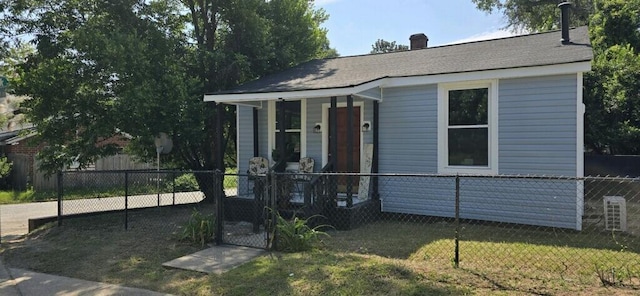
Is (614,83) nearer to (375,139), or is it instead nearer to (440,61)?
(440,61)

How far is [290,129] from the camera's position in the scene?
32.5 feet

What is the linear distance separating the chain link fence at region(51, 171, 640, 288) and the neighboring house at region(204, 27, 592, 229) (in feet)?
0.13

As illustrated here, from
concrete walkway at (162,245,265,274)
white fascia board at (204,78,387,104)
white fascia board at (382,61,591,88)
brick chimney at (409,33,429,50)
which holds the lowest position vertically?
concrete walkway at (162,245,265,274)

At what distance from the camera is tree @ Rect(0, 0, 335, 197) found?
29.3 ft

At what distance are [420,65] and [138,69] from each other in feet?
20.1

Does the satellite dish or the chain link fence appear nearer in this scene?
the chain link fence

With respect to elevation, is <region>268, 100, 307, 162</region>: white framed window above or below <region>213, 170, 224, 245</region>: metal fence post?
above

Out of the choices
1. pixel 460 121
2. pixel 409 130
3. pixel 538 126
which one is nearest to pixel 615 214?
→ pixel 538 126

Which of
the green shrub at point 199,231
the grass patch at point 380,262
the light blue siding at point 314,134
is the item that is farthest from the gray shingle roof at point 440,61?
the green shrub at point 199,231

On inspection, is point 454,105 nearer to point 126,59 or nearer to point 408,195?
point 408,195

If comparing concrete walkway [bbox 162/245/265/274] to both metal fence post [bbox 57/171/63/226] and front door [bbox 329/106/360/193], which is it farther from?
metal fence post [bbox 57/171/63/226]

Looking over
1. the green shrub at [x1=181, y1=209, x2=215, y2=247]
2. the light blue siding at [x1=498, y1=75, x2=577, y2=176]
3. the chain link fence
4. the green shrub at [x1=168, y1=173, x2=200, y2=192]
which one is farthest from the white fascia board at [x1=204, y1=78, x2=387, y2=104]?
the green shrub at [x1=168, y1=173, x2=200, y2=192]

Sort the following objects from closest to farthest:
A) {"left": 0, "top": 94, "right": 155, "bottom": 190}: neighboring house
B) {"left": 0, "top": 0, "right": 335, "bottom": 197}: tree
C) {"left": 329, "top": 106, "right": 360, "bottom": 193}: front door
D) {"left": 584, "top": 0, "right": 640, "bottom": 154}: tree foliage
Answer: {"left": 0, "top": 0, "right": 335, "bottom": 197}: tree → {"left": 329, "top": 106, "right": 360, "bottom": 193}: front door → {"left": 584, "top": 0, "right": 640, "bottom": 154}: tree foliage → {"left": 0, "top": 94, "right": 155, "bottom": 190}: neighboring house

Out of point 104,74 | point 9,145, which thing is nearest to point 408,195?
point 104,74
